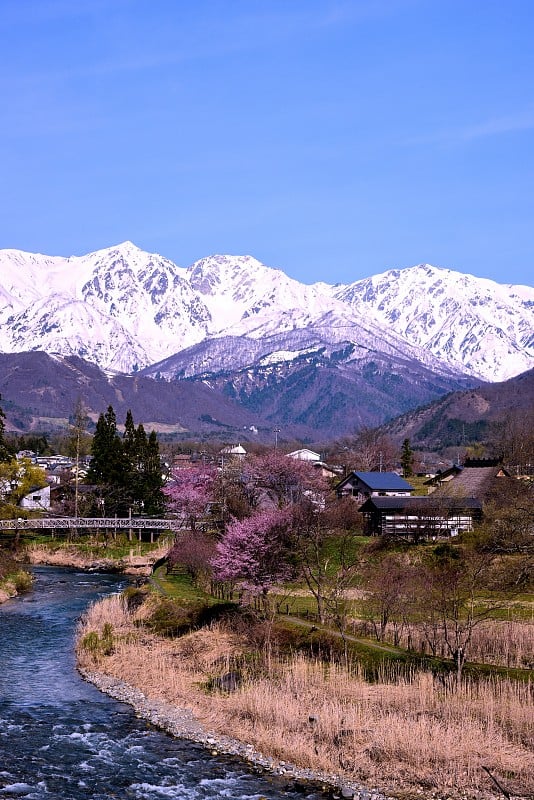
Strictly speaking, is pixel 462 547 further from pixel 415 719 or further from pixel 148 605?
pixel 415 719

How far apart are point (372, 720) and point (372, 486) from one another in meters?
64.8

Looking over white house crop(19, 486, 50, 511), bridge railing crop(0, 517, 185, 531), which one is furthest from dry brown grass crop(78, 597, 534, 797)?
white house crop(19, 486, 50, 511)

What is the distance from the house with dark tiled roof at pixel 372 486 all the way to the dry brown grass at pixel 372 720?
55749 mm

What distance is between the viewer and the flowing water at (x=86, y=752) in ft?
85.4

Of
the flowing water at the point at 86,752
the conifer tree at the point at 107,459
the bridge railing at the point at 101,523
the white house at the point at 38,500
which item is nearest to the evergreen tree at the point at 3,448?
the bridge railing at the point at 101,523

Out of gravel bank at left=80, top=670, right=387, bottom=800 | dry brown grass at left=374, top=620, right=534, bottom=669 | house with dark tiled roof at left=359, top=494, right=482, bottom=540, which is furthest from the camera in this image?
house with dark tiled roof at left=359, top=494, right=482, bottom=540

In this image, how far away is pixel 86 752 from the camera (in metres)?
28.9

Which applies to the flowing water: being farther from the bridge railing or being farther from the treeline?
the treeline

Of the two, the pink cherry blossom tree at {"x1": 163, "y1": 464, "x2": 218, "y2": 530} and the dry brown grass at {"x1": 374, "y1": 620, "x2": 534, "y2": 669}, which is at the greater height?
the pink cherry blossom tree at {"x1": 163, "y1": 464, "x2": 218, "y2": 530}

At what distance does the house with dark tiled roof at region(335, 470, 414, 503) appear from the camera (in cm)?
9319

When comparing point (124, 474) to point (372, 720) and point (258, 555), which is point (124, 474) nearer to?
point (258, 555)

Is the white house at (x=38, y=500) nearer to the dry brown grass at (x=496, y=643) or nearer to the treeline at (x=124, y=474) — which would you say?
the treeline at (x=124, y=474)

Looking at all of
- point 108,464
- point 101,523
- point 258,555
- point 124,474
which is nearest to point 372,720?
point 258,555

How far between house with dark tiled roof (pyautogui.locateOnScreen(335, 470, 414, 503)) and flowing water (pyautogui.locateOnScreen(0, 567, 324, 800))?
55.4 metres
